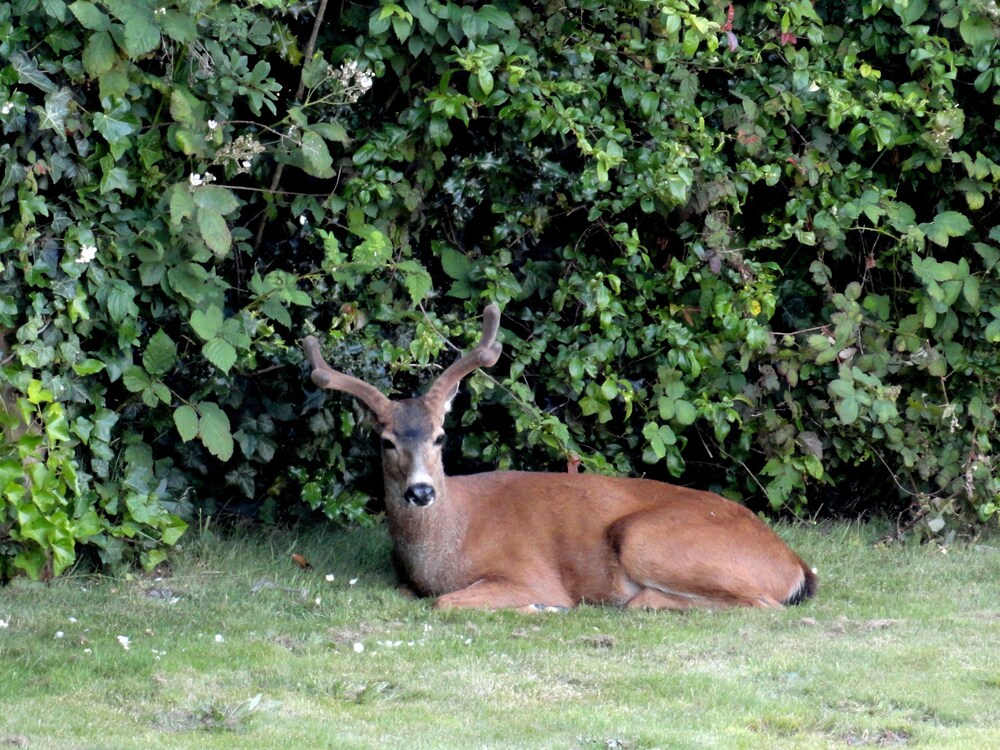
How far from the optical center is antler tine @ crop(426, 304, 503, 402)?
7.55 m

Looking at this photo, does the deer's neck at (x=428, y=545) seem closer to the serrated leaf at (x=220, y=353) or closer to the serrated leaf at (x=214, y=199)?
the serrated leaf at (x=220, y=353)

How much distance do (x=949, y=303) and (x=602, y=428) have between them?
84.3 inches

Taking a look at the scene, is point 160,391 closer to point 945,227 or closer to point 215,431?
point 215,431

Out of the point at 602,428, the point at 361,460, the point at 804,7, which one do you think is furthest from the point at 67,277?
the point at 804,7

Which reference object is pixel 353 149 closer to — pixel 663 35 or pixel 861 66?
pixel 663 35

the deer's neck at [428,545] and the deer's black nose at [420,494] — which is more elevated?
the deer's black nose at [420,494]

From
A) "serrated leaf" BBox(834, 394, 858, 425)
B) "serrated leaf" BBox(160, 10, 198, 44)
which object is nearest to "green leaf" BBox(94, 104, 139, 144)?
"serrated leaf" BBox(160, 10, 198, 44)

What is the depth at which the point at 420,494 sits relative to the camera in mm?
7168

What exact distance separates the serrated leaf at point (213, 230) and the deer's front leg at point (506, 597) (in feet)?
6.43

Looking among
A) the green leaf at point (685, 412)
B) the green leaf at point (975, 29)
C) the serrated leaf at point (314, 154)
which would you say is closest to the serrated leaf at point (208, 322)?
the serrated leaf at point (314, 154)

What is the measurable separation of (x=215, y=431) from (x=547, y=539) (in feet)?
5.78

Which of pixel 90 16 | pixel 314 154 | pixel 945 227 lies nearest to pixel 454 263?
pixel 314 154

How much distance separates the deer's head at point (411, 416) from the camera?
738 cm

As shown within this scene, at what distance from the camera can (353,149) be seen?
810 cm
